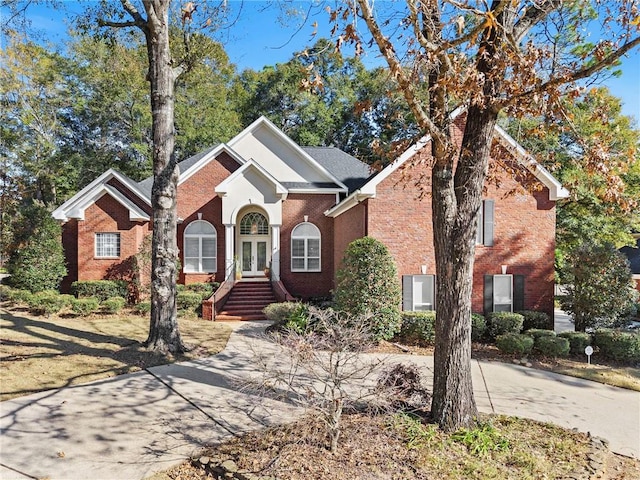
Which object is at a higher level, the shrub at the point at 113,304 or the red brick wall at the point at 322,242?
the red brick wall at the point at 322,242

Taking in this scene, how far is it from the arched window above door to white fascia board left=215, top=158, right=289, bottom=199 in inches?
83.9

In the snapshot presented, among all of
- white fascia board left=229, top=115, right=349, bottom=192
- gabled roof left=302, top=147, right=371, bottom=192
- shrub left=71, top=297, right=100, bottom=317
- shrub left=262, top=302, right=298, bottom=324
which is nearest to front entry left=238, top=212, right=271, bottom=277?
white fascia board left=229, top=115, right=349, bottom=192

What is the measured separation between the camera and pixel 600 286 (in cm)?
1121

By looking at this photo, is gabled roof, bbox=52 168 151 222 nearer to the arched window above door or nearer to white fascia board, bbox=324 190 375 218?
the arched window above door

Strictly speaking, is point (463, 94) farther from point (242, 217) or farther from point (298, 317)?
point (242, 217)

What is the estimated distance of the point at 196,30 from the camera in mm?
10953

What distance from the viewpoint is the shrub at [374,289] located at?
1092 cm

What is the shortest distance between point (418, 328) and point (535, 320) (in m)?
4.37

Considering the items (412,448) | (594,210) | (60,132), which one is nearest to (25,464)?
(412,448)

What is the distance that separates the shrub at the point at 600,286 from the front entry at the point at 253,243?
12.9 metres

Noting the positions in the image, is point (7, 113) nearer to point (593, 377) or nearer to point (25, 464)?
point (25, 464)

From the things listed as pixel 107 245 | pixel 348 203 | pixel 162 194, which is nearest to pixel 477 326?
pixel 348 203

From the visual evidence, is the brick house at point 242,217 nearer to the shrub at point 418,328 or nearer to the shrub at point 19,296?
the shrub at point 19,296

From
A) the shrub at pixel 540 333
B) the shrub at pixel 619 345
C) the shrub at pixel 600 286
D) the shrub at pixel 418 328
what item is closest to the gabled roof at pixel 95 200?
the shrub at pixel 418 328
